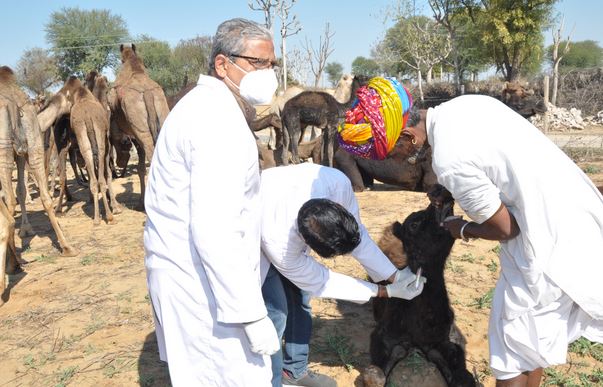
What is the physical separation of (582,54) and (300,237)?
5743cm

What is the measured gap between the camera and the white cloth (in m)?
1.95

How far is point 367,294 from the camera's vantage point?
2791mm

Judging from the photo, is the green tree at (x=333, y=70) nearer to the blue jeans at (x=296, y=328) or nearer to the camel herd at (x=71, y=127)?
the camel herd at (x=71, y=127)

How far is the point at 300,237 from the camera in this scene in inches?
99.2

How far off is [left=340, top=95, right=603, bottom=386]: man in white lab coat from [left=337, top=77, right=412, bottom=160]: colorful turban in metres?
0.20

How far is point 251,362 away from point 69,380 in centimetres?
205

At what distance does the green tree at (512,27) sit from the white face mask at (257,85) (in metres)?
25.0

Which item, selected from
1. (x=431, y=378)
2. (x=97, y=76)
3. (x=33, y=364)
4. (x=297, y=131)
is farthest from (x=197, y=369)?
(x=97, y=76)

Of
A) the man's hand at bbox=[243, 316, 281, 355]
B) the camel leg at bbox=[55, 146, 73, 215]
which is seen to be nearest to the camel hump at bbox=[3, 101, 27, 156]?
the camel leg at bbox=[55, 146, 73, 215]

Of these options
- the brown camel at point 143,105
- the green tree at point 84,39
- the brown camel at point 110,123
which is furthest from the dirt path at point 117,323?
the green tree at point 84,39

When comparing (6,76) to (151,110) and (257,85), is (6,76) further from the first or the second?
(257,85)

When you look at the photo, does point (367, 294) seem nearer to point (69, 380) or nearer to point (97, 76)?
point (69, 380)

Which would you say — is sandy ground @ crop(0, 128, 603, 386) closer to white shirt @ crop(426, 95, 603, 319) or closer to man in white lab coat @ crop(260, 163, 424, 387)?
man in white lab coat @ crop(260, 163, 424, 387)

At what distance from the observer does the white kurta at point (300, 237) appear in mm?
2553
